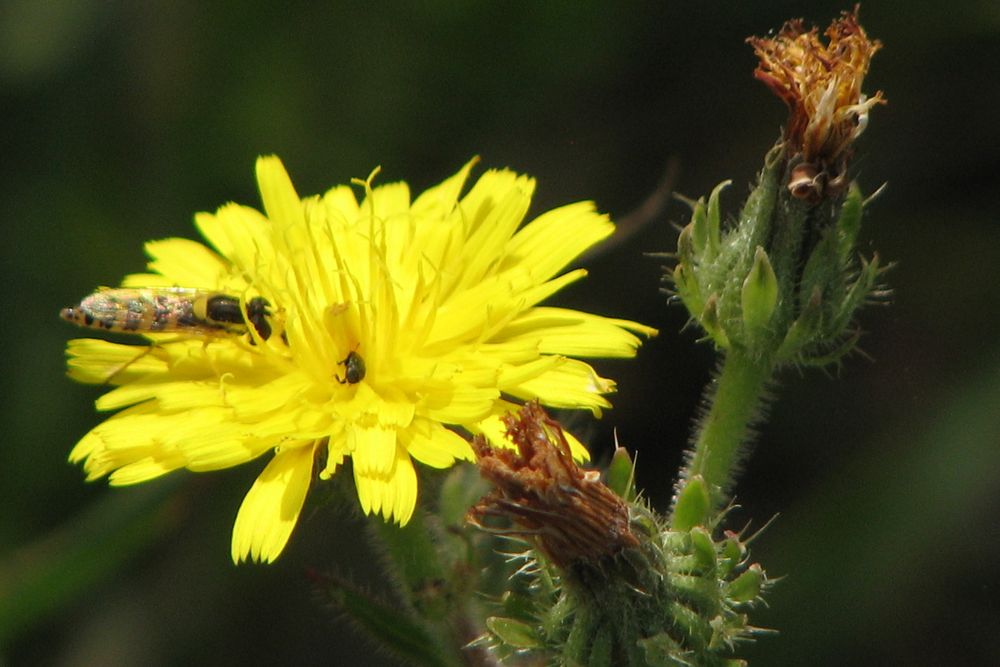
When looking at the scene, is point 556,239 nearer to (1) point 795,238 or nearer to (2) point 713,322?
(2) point 713,322

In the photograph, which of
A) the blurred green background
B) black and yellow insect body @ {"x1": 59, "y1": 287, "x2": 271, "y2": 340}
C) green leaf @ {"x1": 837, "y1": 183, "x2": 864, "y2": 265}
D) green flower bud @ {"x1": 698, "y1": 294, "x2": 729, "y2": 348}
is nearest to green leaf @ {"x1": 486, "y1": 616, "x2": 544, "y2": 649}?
green flower bud @ {"x1": 698, "y1": 294, "x2": 729, "y2": 348}

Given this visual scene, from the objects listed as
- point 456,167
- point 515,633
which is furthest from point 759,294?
point 456,167

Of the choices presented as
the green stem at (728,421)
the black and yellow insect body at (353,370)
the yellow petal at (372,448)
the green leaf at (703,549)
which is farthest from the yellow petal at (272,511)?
the green stem at (728,421)

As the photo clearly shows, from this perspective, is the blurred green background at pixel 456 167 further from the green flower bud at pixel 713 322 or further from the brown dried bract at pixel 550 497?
the brown dried bract at pixel 550 497

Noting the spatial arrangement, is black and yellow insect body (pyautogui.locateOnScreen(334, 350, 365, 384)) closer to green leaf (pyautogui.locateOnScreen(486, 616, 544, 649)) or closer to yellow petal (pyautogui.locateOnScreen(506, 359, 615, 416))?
yellow petal (pyautogui.locateOnScreen(506, 359, 615, 416))

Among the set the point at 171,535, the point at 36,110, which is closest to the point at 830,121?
the point at 171,535

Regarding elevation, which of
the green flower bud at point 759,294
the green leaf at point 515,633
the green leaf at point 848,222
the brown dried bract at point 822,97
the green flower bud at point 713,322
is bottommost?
the green leaf at point 515,633

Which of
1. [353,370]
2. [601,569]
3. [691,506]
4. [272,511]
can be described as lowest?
[272,511]
